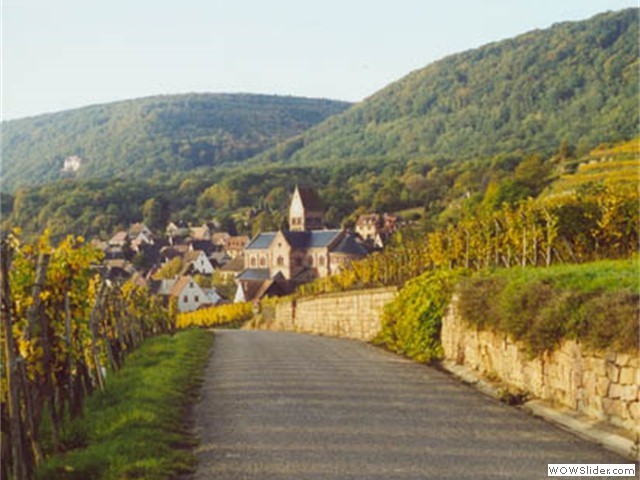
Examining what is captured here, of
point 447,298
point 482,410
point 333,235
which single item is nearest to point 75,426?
point 482,410

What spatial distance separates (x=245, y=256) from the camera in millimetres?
122812

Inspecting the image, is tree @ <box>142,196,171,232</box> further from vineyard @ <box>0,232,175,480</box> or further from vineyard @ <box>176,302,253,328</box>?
vineyard @ <box>0,232,175,480</box>

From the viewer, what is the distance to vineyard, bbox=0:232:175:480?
33.3 feet

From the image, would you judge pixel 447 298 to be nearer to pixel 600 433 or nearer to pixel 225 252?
pixel 600 433

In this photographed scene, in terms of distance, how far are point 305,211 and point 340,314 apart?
335 ft

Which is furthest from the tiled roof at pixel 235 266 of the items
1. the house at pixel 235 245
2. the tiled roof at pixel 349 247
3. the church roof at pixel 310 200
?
the house at pixel 235 245

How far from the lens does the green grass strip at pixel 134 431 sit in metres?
9.82

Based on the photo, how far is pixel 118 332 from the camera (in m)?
23.4

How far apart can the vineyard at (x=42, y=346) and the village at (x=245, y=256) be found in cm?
6570

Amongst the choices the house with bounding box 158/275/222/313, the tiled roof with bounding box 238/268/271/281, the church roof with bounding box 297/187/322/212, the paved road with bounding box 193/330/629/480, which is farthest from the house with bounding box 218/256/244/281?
the paved road with bounding box 193/330/629/480

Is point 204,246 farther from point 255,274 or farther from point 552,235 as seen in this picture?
point 552,235

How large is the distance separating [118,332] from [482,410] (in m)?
11.6

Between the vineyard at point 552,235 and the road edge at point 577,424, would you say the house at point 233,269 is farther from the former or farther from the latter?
the road edge at point 577,424

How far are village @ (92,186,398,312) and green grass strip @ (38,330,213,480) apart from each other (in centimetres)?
6455
